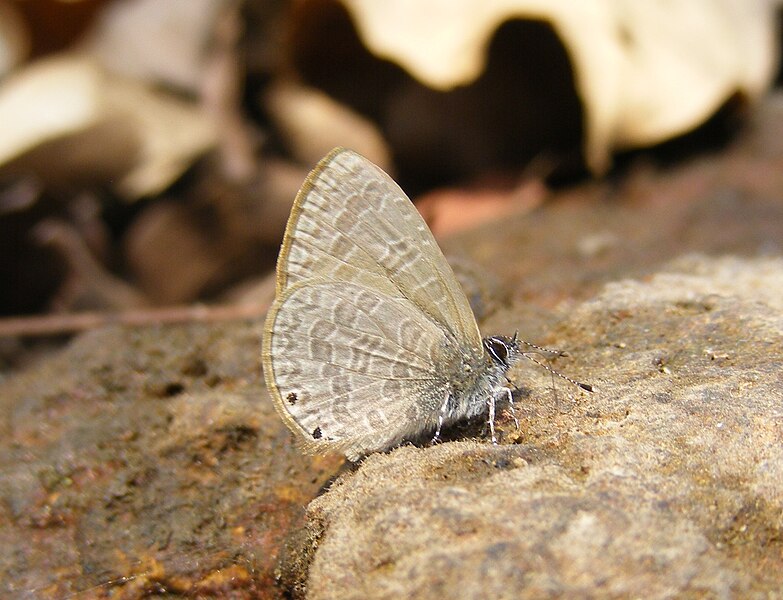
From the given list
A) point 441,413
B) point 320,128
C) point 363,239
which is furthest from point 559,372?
point 320,128

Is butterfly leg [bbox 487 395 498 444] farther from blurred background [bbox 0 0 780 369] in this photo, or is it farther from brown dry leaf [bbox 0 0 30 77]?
brown dry leaf [bbox 0 0 30 77]

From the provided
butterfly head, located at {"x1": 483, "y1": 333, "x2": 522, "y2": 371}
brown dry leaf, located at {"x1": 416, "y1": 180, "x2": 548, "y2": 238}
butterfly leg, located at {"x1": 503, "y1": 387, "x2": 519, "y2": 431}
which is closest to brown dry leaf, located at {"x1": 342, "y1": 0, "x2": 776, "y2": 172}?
brown dry leaf, located at {"x1": 416, "y1": 180, "x2": 548, "y2": 238}

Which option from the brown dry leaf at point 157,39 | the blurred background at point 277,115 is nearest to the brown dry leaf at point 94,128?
the blurred background at point 277,115

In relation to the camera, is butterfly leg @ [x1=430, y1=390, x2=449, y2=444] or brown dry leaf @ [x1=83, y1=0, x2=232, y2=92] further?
brown dry leaf @ [x1=83, y1=0, x2=232, y2=92]

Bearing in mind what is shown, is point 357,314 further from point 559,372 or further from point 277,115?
point 277,115

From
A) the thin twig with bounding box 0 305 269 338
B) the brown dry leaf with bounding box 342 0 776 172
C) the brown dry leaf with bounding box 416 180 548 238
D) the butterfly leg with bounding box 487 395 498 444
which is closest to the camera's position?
the butterfly leg with bounding box 487 395 498 444

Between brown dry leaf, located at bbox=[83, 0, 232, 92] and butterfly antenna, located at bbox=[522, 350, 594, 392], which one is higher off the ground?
brown dry leaf, located at bbox=[83, 0, 232, 92]

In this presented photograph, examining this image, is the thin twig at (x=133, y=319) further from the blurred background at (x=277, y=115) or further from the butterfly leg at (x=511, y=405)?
the butterfly leg at (x=511, y=405)
